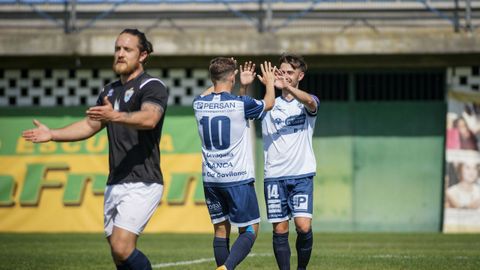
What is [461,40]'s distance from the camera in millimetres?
21500

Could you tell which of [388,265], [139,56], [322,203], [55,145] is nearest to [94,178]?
[55,145]

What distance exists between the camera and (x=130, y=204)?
7.83 m

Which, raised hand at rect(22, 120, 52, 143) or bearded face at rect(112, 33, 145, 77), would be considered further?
bearded face at rect(112, 33, 145, 77)

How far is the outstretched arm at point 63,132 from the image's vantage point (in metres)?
7.76

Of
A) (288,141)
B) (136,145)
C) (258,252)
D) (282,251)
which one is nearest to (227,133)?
(288,141)

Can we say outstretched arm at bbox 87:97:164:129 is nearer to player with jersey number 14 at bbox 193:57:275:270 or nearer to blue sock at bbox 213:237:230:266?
player with jersey number 14 at bbox 193:57:275:270

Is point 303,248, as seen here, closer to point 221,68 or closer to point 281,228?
point 281,228

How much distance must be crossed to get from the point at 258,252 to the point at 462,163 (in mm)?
8727

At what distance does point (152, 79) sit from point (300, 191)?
311 centimetres

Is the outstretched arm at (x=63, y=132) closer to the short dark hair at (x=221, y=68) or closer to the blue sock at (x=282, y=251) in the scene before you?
the short dark hair at (x=221, y=68)

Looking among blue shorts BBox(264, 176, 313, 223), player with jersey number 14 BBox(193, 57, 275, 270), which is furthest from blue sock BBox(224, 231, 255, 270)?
blue shorts BBox(264, 176, 313, 223)

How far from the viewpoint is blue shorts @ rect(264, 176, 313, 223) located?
10.6m

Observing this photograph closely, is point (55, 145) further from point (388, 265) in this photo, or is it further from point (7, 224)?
point (388, 265)

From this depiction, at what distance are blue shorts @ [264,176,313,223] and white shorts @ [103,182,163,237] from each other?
2839 millimetres
